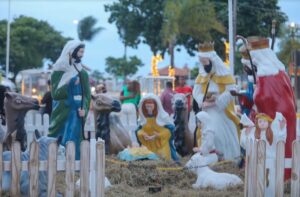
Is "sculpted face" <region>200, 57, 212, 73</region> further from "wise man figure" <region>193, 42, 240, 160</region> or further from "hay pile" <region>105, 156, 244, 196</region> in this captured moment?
"hay pile" <region>105, 156, 244, 196</region>

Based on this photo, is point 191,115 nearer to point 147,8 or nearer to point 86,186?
point 86,186

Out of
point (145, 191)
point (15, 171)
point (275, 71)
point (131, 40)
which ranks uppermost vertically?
point (131, 40)

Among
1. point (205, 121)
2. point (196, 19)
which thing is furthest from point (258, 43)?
point (196, 19)

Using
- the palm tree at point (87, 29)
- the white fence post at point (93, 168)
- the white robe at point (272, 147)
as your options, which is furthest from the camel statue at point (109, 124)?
the palm tree at point (87, 29)

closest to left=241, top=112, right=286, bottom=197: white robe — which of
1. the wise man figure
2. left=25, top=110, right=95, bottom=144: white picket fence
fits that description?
the wise man figure

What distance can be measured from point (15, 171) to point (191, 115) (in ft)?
23.4

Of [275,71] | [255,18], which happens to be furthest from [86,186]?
[255,18]

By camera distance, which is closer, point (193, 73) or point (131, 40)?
point (131, 40)

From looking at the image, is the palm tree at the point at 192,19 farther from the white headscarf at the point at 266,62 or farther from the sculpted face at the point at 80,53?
the white headscarf at the point at 266,62

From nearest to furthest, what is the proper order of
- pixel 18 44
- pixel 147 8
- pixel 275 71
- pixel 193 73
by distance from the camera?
pixel 275 71 < pixel 147 8 < pixel 18 44 < pixel 193 73

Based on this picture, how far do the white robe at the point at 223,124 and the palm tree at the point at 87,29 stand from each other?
4109cm

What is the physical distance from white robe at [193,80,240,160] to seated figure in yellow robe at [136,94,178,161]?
2.09ft

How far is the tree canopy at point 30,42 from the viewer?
42594 mm

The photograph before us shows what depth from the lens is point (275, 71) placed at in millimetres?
7031
